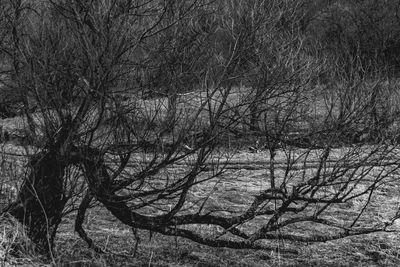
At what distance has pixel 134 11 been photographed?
5965 mm

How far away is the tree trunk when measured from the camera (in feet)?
19.5

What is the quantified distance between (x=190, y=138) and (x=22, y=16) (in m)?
2.43

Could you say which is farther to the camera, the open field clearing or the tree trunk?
the open field clearing

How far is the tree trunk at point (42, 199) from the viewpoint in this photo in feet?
19.5

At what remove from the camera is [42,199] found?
20.0 ft

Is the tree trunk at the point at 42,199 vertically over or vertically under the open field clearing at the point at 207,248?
over

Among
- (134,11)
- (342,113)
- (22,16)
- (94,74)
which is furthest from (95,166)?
(342,113)

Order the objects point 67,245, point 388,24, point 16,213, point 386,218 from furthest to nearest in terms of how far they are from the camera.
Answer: point 388,24 → point 386,218 → point 67,245 → point 16,213

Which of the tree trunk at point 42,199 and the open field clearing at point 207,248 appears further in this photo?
the open field clearing at point 207,248

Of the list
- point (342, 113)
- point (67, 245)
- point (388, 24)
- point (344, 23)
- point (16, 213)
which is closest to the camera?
point (16, 213)

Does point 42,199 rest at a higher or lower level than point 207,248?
higher

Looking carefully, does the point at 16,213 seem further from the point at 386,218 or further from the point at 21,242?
the point at 386,218

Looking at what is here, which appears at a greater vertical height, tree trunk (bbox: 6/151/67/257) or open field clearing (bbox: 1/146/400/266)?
tree trunk (bbox: 6/151/67/257)

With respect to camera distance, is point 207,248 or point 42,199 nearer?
point 42,199
